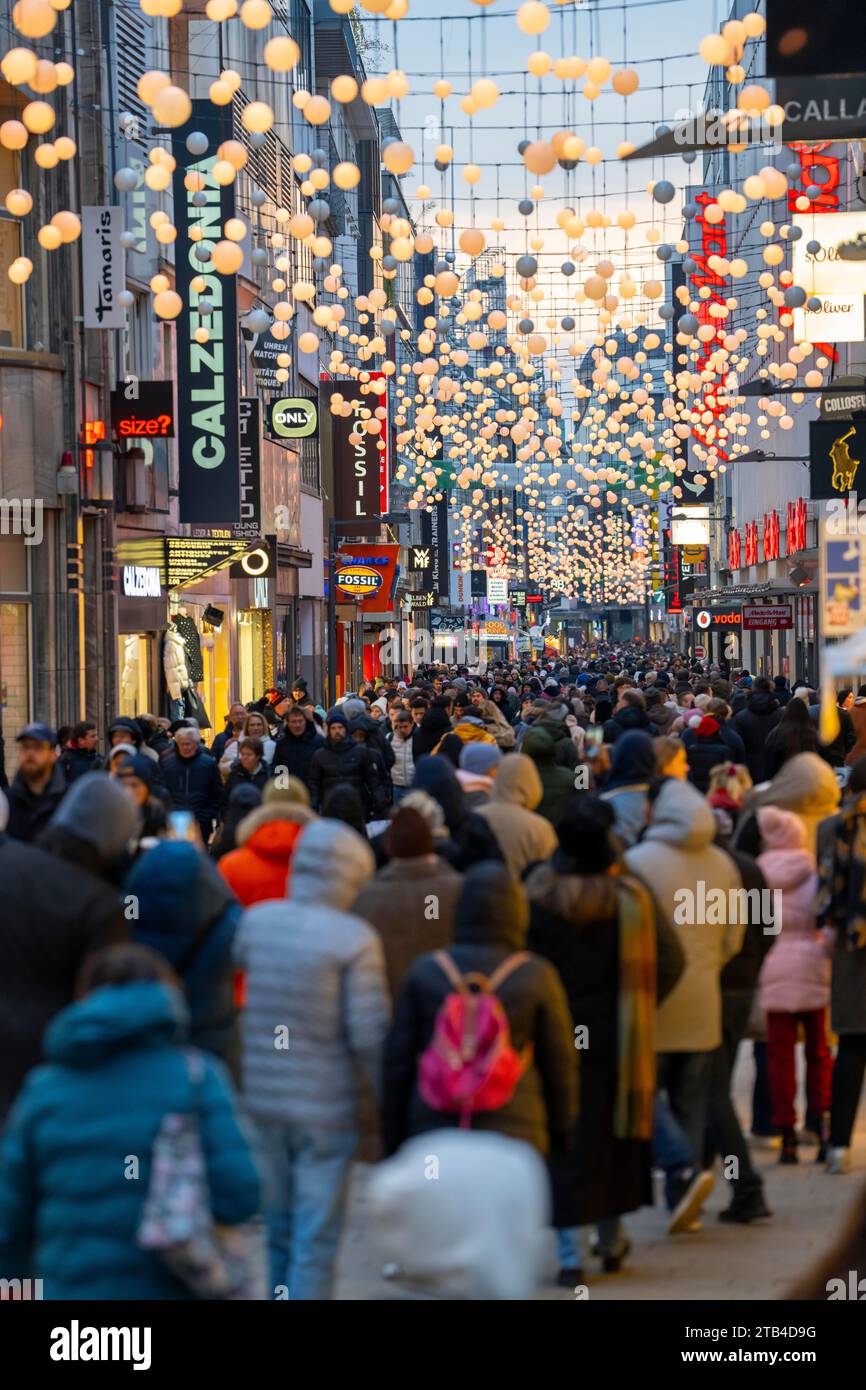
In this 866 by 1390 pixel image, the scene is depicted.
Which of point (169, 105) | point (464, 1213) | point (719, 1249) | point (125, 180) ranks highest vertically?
point (125, 180)

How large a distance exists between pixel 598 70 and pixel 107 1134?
32.9ft

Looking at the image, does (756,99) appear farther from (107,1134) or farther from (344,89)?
(107,1134)

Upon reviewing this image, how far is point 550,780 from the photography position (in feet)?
45.9

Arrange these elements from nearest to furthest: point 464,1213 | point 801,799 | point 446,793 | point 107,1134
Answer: point 464,1213
point 107,1134
point 801,799
point 446,793

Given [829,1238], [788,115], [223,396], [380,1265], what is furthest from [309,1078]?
[223,396]

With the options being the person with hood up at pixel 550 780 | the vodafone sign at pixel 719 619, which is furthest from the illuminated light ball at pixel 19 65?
the vodafone sign at pixel 719 619

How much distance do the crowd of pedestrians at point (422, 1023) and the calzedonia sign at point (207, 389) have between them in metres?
20.7

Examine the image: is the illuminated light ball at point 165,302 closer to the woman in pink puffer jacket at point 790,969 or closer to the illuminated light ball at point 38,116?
the illuminated light ball at point 38,116

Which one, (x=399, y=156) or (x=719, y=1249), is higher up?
(x=399, y=156)

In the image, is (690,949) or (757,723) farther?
(757,723)

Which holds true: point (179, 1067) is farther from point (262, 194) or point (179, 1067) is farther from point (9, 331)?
point (262, 194)

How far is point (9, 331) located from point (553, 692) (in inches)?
473

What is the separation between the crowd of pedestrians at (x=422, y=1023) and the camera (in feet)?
15.8

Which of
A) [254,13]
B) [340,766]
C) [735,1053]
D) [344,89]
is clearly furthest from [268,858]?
[340,766]
